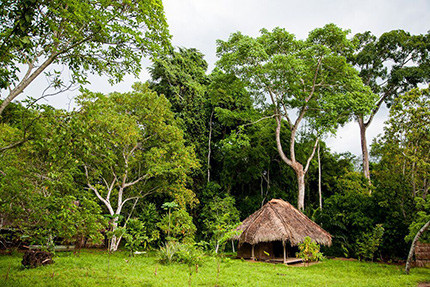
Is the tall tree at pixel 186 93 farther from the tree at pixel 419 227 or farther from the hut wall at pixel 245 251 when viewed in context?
the tree at pixel 419 227

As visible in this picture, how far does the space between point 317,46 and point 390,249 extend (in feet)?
29.7

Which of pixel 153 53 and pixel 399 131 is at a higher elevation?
pixel 399 131

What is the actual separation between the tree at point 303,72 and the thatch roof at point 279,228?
1737mm

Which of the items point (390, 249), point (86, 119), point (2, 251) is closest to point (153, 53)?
point (86, 119)

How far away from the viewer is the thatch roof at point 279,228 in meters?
10.4

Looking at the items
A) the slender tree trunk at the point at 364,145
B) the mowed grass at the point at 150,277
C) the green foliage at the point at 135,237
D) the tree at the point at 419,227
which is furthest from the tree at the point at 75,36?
the slender tree trunk at the point at 364,145

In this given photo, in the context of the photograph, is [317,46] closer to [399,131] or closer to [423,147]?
[399,131]

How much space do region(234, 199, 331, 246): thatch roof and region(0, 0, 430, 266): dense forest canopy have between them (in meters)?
1.31

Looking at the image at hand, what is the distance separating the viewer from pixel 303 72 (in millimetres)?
12945

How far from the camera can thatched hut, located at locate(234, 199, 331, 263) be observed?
10.5 metres

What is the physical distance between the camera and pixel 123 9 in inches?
→ 162

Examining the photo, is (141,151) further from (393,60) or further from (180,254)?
(393,60)

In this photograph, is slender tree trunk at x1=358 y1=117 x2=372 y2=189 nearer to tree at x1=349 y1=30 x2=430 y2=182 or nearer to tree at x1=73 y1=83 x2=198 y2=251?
tree at x1=349 y1=30 x2=430 y2=182

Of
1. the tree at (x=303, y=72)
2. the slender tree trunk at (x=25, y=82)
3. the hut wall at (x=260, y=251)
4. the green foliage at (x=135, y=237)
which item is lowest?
the hut wall at (x=260, y=251)
